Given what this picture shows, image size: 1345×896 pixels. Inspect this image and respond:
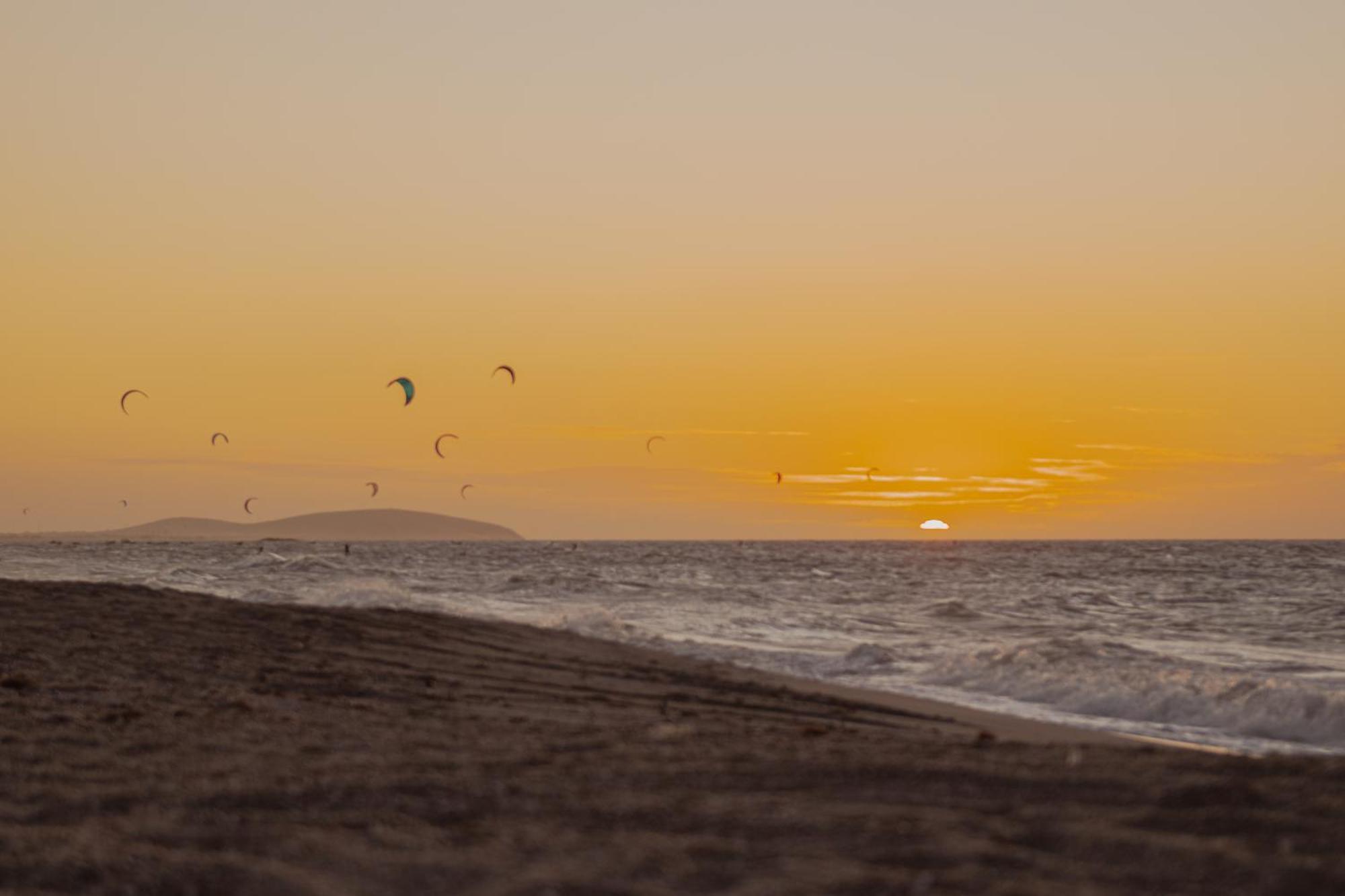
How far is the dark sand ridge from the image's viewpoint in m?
3.48

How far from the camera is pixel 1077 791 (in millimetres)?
4355

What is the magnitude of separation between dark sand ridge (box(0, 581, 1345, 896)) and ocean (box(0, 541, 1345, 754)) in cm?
472

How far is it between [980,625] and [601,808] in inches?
717

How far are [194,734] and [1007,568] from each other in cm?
5690

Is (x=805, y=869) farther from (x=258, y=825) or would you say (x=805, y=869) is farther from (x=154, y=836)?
(x=154, y=836)

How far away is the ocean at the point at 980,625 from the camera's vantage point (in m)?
11.1

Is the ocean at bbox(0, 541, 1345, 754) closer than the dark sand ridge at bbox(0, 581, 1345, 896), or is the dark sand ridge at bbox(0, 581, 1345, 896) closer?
the dark sand ridge at bbox(0, 581, 1345, 896)

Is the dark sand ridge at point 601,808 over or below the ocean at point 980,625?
over

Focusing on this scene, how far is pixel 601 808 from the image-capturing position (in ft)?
13.9

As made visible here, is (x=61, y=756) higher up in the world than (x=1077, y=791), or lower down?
lower down

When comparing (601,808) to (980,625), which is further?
(980,625)

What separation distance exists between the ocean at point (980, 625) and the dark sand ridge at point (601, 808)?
4718 mm

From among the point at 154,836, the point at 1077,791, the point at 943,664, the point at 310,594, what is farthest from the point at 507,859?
the point at 310,594

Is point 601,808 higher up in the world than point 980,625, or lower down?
higher up
